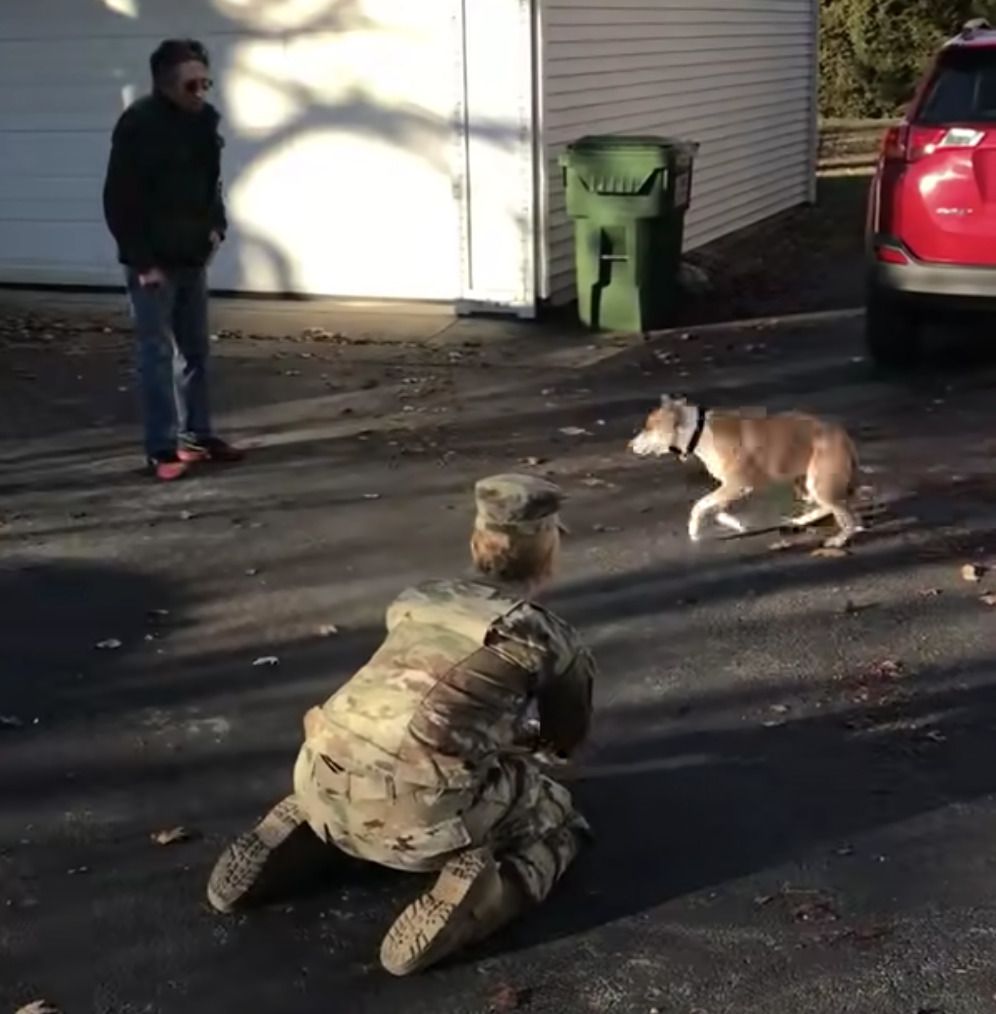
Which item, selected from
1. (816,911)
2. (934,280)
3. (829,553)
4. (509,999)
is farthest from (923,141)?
(509,999)

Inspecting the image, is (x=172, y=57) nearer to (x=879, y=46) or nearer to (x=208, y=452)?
(x=208, y=452)

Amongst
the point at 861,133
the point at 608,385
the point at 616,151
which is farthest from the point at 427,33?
the point at 861,133

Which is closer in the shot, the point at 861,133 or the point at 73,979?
the point at 73,979

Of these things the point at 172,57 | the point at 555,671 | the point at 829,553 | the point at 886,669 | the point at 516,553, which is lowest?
the point at 829,553

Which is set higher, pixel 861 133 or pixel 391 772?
pixel 391 772

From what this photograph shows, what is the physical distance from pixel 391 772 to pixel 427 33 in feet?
29.4

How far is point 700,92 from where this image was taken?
1530 centimetres

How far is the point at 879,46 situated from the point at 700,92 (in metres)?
14.4

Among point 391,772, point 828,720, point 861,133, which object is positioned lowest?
point 861,133

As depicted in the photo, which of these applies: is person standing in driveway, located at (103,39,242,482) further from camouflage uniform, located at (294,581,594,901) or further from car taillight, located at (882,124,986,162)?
camouflage uniform, located at (294,581,594,901)

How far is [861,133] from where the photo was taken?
88.1 ft

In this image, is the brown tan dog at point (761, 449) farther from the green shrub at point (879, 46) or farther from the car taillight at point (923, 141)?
the green shrub at point (879, 46)

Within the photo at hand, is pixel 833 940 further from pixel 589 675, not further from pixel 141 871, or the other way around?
pixel 141 871

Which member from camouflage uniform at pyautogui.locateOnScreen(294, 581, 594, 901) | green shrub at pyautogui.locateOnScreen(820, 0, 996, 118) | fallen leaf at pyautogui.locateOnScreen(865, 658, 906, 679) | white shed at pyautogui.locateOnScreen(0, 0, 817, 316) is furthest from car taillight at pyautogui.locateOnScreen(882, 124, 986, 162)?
green shrub at pyautogui.locateOnScreen(820, 0, 996, 118)
